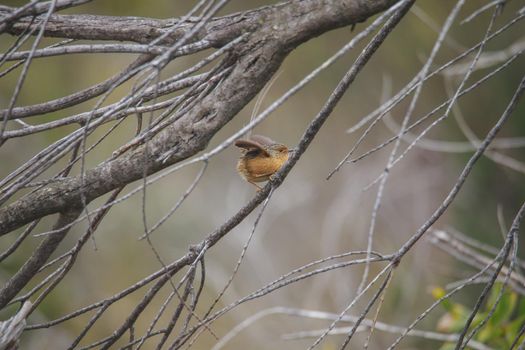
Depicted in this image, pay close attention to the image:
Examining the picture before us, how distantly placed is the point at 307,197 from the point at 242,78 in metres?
4.66

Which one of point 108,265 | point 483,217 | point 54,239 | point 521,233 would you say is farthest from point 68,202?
point 108,265

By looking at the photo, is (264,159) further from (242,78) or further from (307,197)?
(307,197)

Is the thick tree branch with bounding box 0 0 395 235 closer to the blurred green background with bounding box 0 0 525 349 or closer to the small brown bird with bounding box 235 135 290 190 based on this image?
the small brown bird with bounding box 235 135 290 190

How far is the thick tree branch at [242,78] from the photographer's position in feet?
5.29

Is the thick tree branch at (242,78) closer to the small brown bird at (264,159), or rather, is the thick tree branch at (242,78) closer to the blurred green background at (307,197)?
the small brown bird at (264,159)

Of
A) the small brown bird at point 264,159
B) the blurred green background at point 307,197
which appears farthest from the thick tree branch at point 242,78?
the blurred green background at point 307,197

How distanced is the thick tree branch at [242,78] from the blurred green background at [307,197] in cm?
307

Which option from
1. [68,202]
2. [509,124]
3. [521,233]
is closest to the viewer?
[68,202]

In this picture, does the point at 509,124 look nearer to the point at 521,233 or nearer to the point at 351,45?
the point at 521,233

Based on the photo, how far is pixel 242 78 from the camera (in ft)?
5.43

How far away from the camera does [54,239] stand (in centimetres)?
188

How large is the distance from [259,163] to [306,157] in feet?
18.1

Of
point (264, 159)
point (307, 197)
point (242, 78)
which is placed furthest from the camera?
point (307, 197)

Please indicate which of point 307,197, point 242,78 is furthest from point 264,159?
point 307,197
